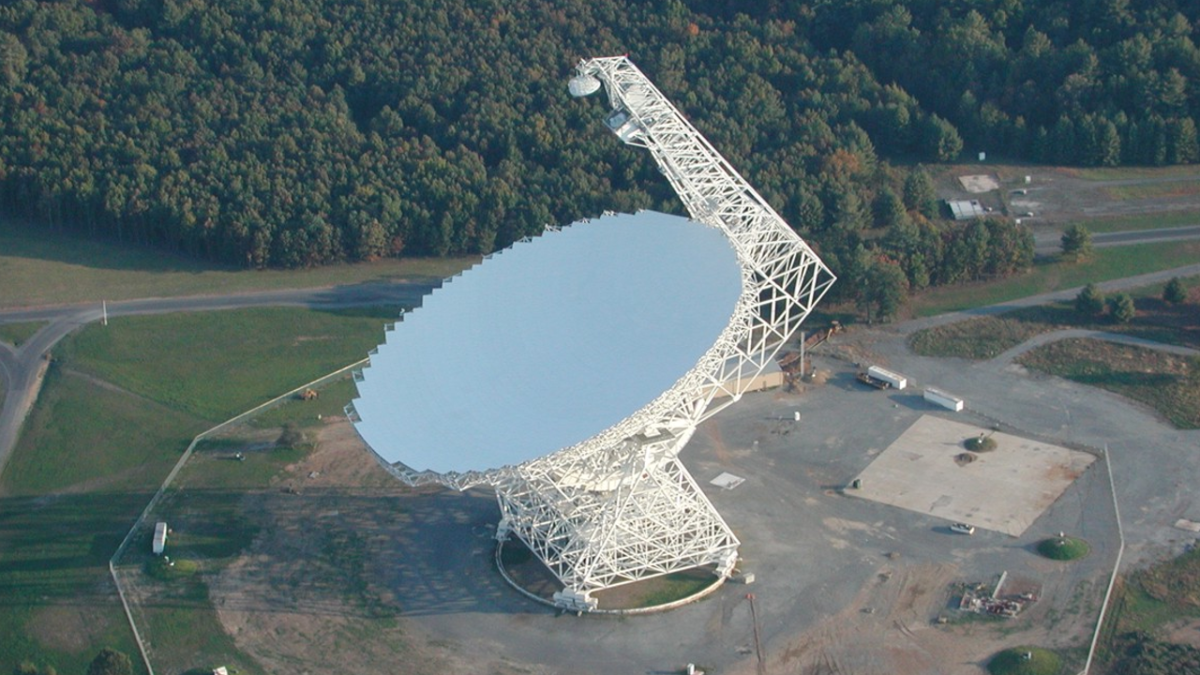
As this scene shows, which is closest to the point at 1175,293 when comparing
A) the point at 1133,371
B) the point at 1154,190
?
the point at 1133,371

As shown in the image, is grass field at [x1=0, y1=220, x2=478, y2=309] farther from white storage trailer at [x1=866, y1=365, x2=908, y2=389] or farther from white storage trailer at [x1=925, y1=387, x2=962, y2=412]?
white storage trailer at [x1=925, y1=387, x2=962, y2=412]

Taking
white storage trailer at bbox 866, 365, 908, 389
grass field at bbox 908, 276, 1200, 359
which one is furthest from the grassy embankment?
grass field at bbox 908, 276, 1200, 359

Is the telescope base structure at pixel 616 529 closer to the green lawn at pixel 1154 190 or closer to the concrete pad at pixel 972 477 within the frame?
the concrete pad at pixel 972 477

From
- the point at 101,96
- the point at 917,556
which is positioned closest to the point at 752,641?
the point at 917,556

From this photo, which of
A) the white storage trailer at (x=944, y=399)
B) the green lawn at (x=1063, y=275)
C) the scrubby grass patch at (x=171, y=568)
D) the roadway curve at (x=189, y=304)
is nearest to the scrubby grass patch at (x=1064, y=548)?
the white storage trailer at (x=944, y=399)

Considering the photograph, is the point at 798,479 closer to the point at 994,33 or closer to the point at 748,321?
the point at 748,321

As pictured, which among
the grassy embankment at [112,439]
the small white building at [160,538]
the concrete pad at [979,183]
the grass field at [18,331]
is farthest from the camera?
the concrete pad at [979,183]
